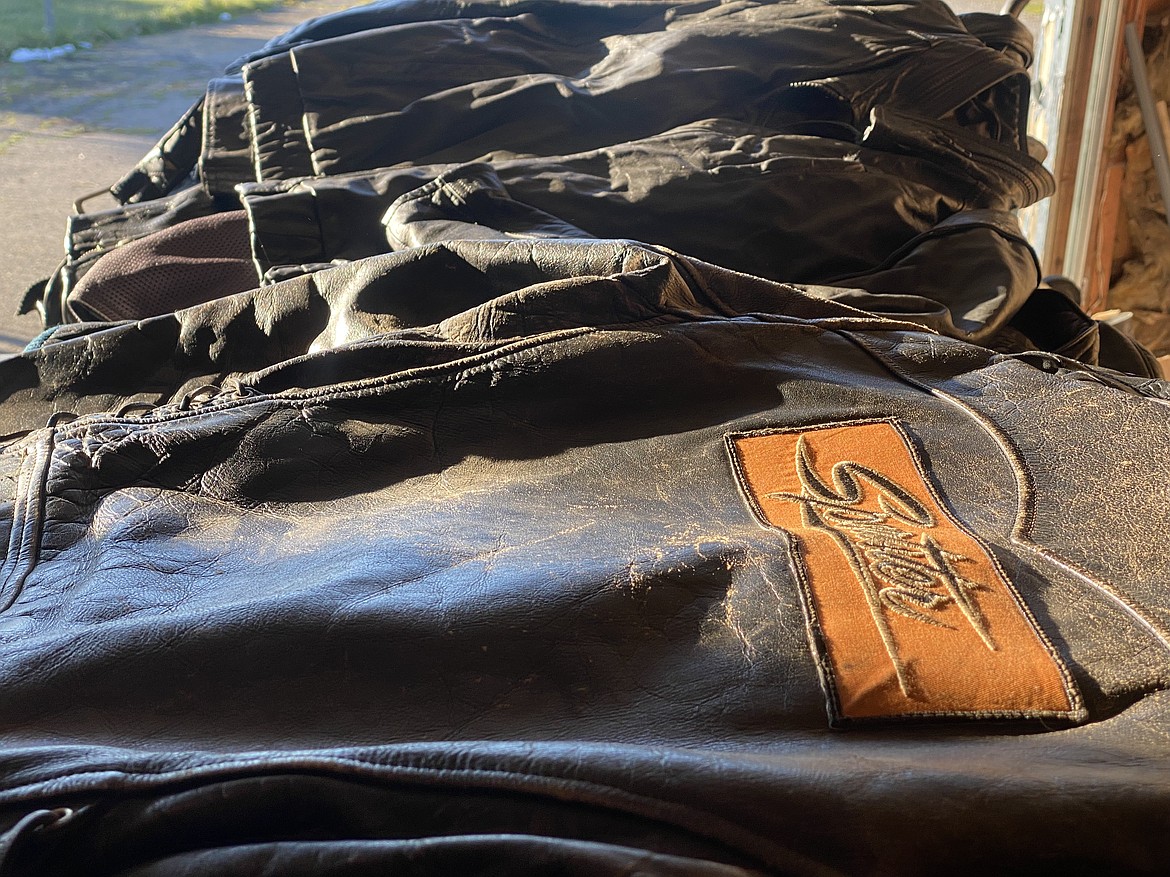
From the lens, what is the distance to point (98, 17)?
279cm


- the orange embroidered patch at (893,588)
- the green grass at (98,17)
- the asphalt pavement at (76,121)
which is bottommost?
the orange embroidered patch at (893,588)

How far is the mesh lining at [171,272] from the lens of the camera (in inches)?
55.1

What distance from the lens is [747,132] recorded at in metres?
1.47

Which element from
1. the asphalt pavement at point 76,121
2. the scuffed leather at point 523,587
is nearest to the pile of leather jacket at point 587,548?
the scuffed leather at point 523,587

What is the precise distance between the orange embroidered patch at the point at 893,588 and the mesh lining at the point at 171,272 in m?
0.95

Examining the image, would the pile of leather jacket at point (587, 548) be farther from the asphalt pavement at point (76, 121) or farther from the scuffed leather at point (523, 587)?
the asphalt pavement at point (76, 121)

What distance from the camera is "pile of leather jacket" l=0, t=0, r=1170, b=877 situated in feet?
1.69

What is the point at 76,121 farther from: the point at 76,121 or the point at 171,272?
the point at 171,272

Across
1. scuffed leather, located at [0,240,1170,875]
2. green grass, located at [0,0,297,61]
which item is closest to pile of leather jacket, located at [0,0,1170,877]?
A: scuffed leather, located at [0,240,1170,875]

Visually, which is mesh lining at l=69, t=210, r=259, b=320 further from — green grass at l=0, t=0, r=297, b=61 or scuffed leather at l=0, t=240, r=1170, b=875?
green grass at l=0, t=0, r=297, b=61

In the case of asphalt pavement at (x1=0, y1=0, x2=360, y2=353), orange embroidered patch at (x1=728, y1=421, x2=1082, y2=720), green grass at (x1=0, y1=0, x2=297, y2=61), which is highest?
green grass at (x1=0, y1=0, x2=297, y2=61)

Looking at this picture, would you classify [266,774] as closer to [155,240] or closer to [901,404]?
[901,404]

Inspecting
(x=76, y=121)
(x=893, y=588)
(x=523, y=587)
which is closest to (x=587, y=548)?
(x=523, y=587)

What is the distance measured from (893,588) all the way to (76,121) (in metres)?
2.42
